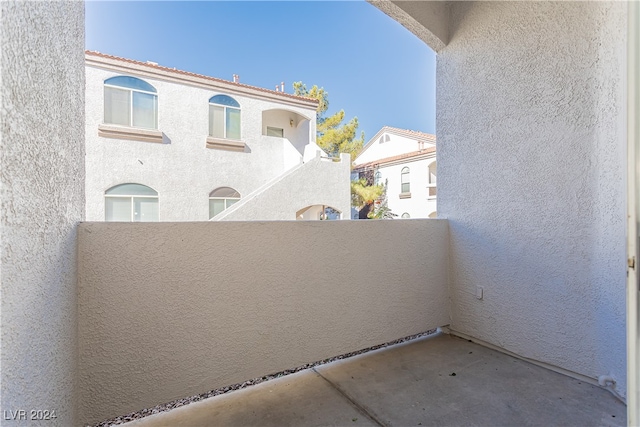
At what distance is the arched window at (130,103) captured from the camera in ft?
25.7

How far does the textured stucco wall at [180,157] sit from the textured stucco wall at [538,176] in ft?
23.3

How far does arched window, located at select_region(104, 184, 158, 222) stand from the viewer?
7805 millimetres

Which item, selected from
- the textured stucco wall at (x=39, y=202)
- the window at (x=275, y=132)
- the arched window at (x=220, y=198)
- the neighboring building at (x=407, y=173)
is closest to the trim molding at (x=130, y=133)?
the arched window at (x=220, y=198)

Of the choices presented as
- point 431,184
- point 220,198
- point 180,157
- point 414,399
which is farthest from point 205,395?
point 431,184

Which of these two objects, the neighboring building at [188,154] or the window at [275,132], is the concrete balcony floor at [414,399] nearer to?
the neighboring building at [188,154]

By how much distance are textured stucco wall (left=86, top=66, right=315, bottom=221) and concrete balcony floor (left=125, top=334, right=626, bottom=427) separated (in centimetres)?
719

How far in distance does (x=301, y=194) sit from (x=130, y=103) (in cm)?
518

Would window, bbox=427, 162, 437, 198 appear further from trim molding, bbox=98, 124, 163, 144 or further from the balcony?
the balcony

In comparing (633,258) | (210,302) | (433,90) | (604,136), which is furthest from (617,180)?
(210,302)

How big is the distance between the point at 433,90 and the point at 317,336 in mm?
3326

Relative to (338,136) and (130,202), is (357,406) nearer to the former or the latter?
(130,202)

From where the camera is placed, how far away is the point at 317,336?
2691mm

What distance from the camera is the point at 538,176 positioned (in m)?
2.82

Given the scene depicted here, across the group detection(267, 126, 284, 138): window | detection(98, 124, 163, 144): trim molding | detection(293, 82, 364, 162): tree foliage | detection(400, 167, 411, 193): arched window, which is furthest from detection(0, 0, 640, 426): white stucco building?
detection(293, 82, 364, 162): tree foliage
